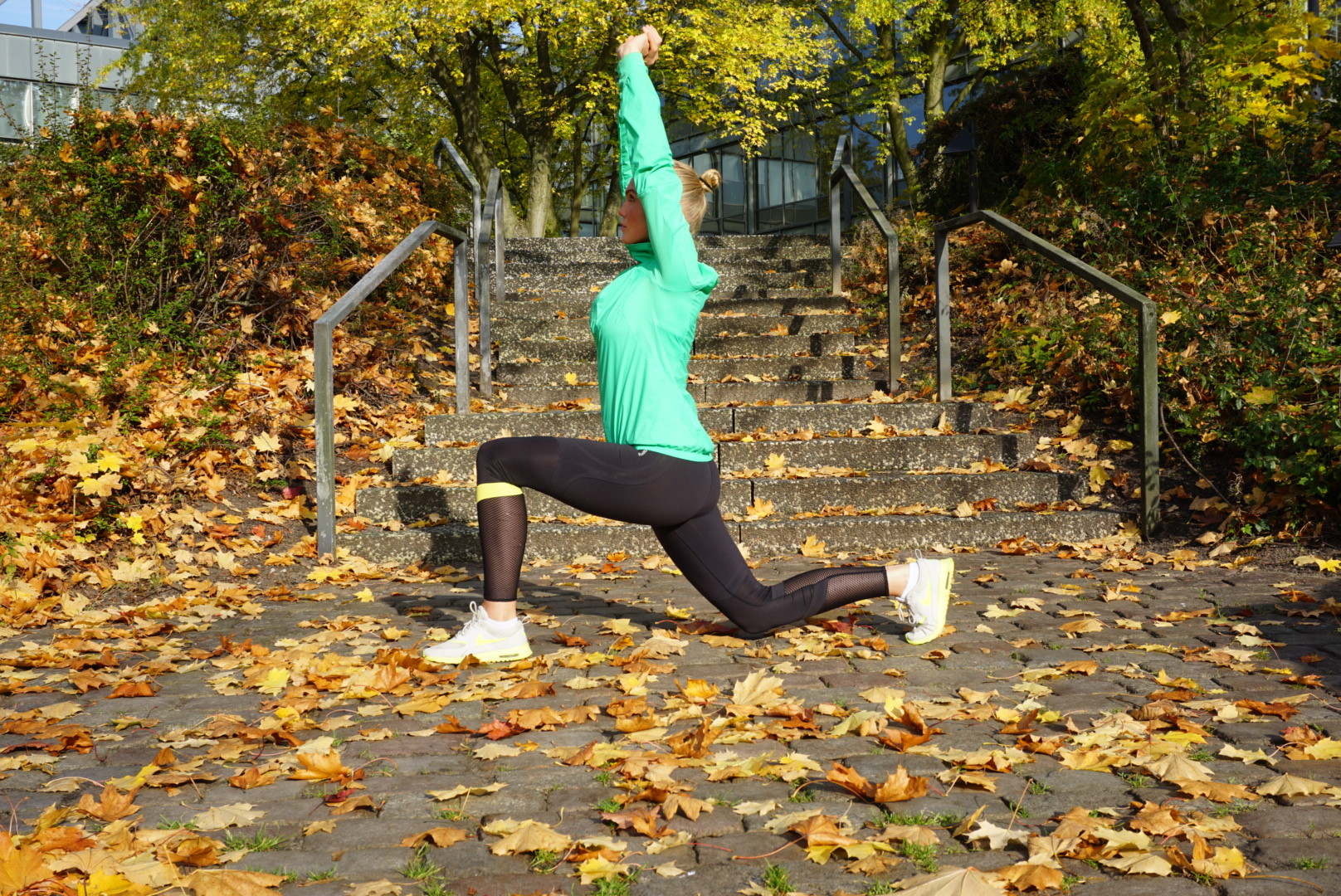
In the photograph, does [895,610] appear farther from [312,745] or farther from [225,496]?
[225,496]

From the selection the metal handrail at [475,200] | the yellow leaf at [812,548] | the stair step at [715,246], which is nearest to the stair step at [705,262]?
the stair step at [715,246]

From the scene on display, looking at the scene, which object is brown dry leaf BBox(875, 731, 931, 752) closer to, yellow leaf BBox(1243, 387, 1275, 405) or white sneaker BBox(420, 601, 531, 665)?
white sneaker BBox(420, 601, 531, 665)

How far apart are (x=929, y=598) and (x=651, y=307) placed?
1.49 m

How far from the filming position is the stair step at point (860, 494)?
6391 millimetres

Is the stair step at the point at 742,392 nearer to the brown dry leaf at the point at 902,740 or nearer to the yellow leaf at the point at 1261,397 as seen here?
the yellow leaf at the point at 1261,397

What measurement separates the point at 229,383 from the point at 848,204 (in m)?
22.4

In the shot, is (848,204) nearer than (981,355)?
No

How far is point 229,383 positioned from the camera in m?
7.29

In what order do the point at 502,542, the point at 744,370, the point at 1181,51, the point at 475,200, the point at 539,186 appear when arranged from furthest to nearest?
1. the point at 539,186
2. the point at 475,200
3. the point at 1181,51
4. the point at 744,370
5. the point at 502,542

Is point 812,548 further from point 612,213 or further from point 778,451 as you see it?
point 612,213

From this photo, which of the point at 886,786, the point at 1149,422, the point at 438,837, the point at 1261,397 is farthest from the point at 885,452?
the point at 438,837

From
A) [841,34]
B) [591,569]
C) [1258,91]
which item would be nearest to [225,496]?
[591,569]

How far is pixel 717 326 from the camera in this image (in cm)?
912

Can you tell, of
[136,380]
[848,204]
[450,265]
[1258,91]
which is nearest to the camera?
[136,380]
